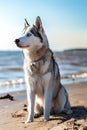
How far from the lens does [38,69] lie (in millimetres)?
7273

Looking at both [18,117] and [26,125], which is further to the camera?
[18,117]

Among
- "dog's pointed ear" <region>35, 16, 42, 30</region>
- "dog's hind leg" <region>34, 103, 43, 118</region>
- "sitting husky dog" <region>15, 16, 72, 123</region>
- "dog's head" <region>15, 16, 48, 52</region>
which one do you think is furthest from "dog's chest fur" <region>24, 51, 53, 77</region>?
"dog's hind leg" <region>34, 103, 43, 118</region>

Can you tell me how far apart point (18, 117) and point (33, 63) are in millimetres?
1562

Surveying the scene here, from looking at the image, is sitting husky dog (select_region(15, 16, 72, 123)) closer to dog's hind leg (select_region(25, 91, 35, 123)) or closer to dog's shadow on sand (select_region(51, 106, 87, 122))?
dog's hind leg (select_region(25, 91, 35, 123))

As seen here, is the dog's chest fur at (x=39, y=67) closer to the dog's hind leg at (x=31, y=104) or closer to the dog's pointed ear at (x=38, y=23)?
the dog's hind leg at (x=31, y=104)

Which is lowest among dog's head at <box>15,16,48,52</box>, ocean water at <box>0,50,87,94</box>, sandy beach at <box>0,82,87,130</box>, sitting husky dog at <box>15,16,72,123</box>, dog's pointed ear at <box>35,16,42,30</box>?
ocean water at <box>0,50,87,94</box>

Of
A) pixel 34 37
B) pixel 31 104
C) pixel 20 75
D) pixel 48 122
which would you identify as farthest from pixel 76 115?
pixel 20 75

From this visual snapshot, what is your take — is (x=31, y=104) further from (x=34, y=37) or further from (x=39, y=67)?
(x=34, y=37)

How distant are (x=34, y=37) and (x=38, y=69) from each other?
662 millimetres

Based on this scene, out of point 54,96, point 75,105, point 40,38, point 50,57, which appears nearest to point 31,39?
point 40,38

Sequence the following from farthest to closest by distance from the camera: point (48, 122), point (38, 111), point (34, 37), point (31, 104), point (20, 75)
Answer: point (20, 75) < point (38, 111) < point (31, 104) < point (48, 122) < point (34, 37)

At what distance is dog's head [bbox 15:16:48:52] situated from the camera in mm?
6903

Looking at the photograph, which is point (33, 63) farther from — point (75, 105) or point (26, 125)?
point (75, 105)

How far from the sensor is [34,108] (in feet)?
26.3
